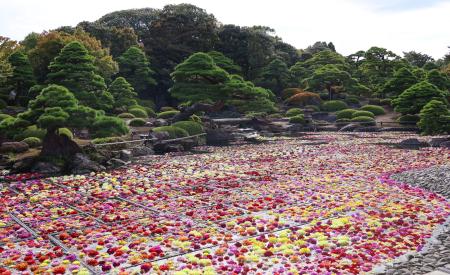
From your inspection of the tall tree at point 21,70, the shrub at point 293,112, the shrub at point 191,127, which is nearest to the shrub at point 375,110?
the shrub at point 293,112

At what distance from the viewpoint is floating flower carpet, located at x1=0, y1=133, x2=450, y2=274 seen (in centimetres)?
709

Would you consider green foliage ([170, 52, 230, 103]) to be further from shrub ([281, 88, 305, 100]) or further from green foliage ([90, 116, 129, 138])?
shrub ([281, 88, 305, 100])

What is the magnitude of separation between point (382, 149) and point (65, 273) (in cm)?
2127

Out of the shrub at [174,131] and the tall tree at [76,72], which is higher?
the tall tree at [76,72]

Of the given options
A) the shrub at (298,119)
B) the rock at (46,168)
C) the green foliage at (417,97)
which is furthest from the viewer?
the shrub at (298,119)

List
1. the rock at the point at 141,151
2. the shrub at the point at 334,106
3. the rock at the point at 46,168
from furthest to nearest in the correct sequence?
the shrub at the point at 334,106 → the rock at the point at 141,151 → the rock at the point at 46,168

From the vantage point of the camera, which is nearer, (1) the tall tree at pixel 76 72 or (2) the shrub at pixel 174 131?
(1) the tall tree at pixel 76 72

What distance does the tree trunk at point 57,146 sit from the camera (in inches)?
708

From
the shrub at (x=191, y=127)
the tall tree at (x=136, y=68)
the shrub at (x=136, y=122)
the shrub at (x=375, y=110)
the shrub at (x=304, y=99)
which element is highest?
the tall tree at (x=136, y=68)

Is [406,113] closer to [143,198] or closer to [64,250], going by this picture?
[143,198]

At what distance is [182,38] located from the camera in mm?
59656

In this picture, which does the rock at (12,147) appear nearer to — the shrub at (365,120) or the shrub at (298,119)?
the shrub at (298,119)

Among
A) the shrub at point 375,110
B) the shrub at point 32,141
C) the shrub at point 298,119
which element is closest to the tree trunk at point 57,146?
the shrub at point 32,141

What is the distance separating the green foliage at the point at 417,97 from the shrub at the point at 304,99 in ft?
45.8
